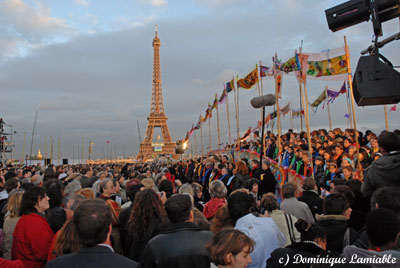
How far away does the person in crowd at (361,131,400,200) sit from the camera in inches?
139

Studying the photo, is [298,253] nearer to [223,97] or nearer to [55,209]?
[55,209]

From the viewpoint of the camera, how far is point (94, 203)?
250cm

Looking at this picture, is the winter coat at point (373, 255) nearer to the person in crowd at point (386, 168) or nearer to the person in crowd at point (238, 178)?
the person in crowd at point (386, 168)

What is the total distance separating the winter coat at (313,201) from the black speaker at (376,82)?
2.04m

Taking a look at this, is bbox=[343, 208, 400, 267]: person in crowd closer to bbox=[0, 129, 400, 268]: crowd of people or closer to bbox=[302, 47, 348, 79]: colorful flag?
bbox=[0, 129, 400, 268]: crowd of people

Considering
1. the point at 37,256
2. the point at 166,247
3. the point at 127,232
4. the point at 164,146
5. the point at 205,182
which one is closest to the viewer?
the point at 166,247

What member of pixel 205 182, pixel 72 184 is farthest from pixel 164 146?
pixel 72 184

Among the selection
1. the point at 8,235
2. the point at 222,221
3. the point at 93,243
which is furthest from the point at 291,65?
the point at 93,243

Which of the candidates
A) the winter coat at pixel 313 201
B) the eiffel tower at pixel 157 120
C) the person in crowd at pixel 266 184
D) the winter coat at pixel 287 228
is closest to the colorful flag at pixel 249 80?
the person in crowd at pixel 266 184

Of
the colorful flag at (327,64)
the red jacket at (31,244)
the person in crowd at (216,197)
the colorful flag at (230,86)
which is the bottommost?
the red jacket at (31,244)

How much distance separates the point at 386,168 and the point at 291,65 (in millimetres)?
8841

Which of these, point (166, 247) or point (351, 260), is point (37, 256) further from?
point (351, 260)

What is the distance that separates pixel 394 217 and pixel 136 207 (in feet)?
8.79

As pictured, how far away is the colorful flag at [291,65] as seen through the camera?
37.0 feet
